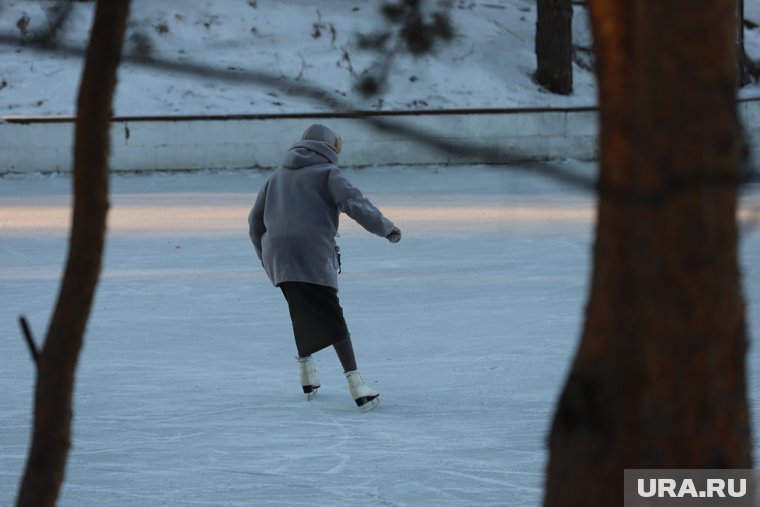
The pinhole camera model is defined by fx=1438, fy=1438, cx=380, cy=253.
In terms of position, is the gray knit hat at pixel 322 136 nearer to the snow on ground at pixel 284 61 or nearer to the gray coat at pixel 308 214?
the gray coat at pixel 308 214

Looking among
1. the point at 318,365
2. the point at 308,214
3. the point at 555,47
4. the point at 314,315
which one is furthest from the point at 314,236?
the point at 555,47

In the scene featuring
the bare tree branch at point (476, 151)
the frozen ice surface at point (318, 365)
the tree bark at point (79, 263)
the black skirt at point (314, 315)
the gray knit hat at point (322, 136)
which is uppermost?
the bare tree branch at point (476, 151)

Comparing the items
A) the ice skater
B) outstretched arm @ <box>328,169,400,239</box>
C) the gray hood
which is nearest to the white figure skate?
the ice skater

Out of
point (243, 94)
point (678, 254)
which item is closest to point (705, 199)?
point (678, 254)

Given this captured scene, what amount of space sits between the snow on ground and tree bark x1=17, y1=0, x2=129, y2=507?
22471 millimetres

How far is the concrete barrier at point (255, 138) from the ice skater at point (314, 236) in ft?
47.7

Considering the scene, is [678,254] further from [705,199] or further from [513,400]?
[513,400]

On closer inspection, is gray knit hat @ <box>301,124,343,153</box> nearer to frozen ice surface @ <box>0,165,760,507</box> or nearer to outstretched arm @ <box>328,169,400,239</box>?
outstretched arm @ <box>328,169,400,239</box>

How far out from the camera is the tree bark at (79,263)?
2094 mm

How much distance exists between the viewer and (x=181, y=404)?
6848 mm

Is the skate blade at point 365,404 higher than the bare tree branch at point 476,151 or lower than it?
lower

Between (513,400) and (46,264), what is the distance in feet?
20.2

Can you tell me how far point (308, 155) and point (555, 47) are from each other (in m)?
21.0

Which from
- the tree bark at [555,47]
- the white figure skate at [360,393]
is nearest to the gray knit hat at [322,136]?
the white figure skate at [360,393]
